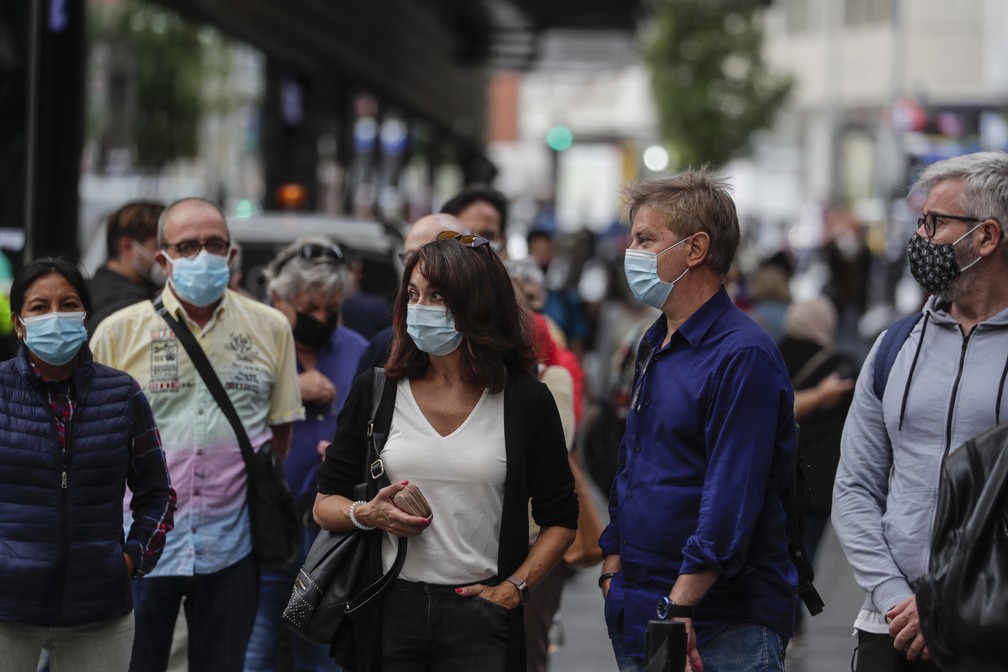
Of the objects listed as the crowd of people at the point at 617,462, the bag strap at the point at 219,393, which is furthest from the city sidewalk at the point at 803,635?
the crowd of people at the point at 617,462

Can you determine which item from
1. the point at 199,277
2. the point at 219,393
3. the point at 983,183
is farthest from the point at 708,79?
the point at 983,183

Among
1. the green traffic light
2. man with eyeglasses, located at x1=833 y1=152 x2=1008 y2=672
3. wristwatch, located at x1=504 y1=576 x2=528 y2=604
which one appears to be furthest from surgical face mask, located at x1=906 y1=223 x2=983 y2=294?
the green traffic light

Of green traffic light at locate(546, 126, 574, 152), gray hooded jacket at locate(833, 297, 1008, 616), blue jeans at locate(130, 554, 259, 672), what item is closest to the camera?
gray hooded jacket at locate(833, 297, 1008, 616)

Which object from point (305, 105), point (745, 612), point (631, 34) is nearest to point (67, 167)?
point (745, 612)

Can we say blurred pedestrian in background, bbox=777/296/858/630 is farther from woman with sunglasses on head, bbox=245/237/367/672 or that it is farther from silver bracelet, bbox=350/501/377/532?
silver bracelet, bbox=350/501/377/532

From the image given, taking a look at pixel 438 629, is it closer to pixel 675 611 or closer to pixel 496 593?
pixel 496 593

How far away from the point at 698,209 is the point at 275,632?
2941mm

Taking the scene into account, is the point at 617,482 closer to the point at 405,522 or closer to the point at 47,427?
the point at 405,522

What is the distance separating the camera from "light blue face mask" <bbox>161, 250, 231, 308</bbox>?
5.77m

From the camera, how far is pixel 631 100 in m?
80.9

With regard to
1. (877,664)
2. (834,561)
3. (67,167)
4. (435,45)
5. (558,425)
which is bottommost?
(834,561)

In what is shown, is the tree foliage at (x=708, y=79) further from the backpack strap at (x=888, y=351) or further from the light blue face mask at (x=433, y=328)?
the light blue face mask at (x=433, y=328)

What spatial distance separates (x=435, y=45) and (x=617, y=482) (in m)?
29.1

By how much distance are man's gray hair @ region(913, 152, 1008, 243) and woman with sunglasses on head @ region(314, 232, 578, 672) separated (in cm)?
128
